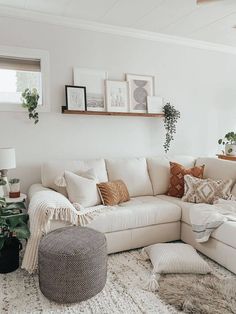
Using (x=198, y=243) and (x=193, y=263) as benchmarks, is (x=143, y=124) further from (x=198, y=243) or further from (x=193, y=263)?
(x=193, y=263)

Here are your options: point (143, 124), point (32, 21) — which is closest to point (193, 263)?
point (143, 124)

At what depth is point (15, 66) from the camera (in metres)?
3.20

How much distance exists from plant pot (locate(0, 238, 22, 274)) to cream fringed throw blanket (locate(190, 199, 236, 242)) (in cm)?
164

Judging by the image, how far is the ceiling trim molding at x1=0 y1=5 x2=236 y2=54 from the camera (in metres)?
3.07

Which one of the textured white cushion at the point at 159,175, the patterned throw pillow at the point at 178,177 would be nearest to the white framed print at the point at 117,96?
the textured white cushion at the point at 159,175

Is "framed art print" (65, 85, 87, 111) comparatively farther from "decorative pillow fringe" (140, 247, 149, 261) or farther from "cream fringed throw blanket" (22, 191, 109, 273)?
"decorative pillow fringe" (140, 247, 149, 261)

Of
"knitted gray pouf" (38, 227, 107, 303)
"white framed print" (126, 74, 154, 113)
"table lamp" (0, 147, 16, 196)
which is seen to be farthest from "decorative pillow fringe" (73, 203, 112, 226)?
"white framed print" (126, 74, 154, 113)

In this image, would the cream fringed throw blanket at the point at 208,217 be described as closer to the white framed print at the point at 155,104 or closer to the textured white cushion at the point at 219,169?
the textured white cushion at the point at 219,169

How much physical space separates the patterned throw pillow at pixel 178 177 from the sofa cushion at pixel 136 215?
0.32 meters

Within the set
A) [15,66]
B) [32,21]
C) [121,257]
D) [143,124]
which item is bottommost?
[121,257]

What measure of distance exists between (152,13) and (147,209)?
2.20m

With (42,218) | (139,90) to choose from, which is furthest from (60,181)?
(139,90)

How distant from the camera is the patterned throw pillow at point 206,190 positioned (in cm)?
301

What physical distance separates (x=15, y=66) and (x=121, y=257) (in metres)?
2.43
